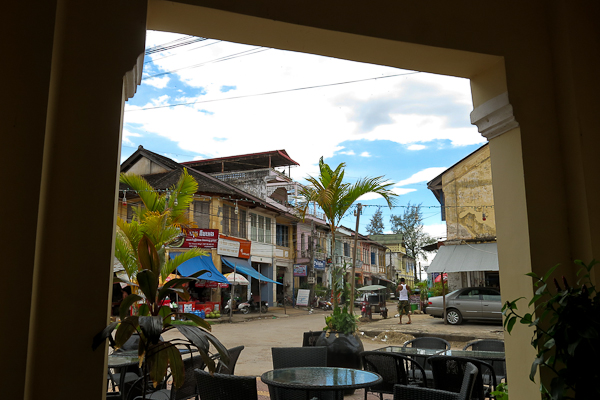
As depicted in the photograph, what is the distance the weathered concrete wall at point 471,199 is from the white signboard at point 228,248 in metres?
9.95

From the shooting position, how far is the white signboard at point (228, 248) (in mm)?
21453

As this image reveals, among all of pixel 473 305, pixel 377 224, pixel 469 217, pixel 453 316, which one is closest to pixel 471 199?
pixel 469 217

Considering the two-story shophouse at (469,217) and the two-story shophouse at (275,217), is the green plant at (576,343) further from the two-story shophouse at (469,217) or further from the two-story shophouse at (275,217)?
the two-story shophouse at (275,217)

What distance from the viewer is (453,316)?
49.0 feet

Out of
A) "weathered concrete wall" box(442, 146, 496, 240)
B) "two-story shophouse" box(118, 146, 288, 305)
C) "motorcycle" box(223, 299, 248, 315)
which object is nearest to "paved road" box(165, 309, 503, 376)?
"weathered concrete wall" box(442, 146, 496, 240)

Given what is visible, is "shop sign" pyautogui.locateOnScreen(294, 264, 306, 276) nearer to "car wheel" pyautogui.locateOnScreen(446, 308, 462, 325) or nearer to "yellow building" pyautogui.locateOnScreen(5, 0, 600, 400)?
"car wheel" pyautogui.locateOnScreen(446, 308, 462, 325)

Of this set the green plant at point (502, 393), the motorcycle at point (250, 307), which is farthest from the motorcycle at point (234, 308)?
the green plant at point (502, 393)

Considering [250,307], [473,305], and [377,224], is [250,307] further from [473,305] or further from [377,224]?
[377,224]

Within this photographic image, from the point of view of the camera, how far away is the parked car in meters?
14.3

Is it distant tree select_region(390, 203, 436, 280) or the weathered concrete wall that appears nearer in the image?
the weathered concrete wall

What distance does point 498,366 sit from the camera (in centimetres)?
473

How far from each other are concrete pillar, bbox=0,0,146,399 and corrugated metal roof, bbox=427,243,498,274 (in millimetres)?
14347

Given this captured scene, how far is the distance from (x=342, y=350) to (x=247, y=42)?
161 inches

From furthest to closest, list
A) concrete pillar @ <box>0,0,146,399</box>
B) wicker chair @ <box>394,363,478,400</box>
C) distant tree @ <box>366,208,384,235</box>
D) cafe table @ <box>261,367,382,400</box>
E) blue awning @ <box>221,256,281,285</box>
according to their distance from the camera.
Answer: distant tree @ <box>366,208,384,235</box> → blue awning @ <box>221,256,281,285</box> → cafe table @ <box>261,367,382,400</box> → wicker chair @ <box>394,363,478,400</box> → concrete pillar @ <box>0,0,146,399</box>
